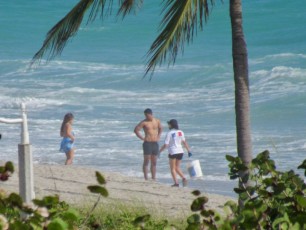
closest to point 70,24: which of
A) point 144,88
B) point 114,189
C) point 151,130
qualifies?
point 114,189

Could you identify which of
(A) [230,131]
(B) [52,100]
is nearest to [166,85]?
(B) [52,100]

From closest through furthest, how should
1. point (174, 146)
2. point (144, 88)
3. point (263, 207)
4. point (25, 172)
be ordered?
point (263, 207) → point (25, 172) → point (174, 146) → point (144, 88)

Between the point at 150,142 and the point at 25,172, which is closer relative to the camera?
the point at 25,172

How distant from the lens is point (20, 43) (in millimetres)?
49656

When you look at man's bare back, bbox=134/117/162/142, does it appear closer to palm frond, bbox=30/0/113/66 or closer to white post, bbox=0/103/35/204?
palm frond, bbox=30/0/113/66

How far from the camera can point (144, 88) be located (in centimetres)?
3525

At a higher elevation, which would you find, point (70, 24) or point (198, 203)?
point (70, 24)

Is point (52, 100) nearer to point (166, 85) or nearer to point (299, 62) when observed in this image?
point (166, 85)

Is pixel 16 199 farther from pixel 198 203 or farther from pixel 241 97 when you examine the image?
pixel 241 97

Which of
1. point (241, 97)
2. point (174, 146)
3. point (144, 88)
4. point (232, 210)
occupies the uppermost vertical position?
point (144, 88)

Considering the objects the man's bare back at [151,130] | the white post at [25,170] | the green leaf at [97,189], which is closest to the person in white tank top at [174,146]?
the man's bare back at [151,130]

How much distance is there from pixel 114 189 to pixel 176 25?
6.01 metres

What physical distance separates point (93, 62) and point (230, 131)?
19.5 metres

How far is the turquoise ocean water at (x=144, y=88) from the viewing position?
70.4 feet
